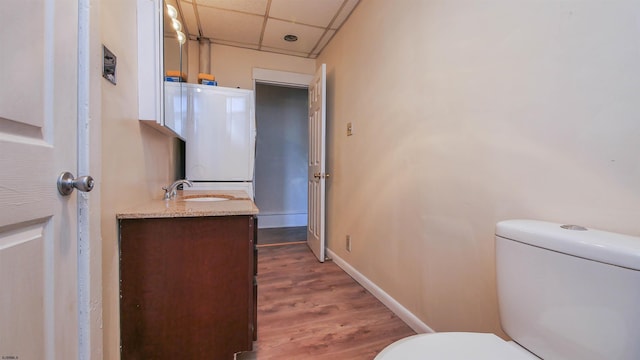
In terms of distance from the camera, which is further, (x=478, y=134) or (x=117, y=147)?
(x=478, y=134)

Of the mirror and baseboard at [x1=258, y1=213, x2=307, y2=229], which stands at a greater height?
the mirror

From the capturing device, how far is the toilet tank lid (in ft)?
1.97

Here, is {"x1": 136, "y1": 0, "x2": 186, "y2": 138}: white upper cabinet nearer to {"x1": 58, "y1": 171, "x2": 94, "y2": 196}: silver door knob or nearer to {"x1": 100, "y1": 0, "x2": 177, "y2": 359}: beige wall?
{"x1": 100, "y1": 0, "x2": 177, "y2": 359}: beige wall

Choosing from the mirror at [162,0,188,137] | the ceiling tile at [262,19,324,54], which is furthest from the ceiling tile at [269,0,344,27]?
the mirror at [162,0,188,137]

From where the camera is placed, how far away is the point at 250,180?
8.82 feet

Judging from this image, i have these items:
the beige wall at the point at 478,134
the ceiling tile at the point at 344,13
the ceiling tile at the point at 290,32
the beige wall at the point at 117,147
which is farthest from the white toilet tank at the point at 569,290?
the ceiling tile at the point at 290,32

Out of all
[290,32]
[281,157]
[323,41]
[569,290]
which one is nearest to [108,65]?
[569,290]

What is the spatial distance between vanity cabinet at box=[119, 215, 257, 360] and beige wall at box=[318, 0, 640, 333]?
0.95m

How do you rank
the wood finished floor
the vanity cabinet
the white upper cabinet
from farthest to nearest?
the wood finished floor, the white upper cabinet, the vanity cabinet

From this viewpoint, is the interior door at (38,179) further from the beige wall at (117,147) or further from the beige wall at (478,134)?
the beige wall at (478,134)

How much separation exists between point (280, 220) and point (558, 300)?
3.92 meters

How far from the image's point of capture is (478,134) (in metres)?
1.19

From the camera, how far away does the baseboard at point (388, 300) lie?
5.03 ft

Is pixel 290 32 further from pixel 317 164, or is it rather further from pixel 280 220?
pixel 280 220
